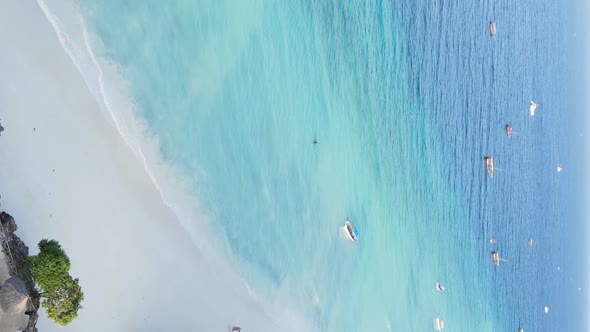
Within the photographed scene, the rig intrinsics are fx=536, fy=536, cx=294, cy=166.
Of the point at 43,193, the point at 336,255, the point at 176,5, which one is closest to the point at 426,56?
the point at 336,255

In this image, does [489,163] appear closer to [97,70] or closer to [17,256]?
[97,70]

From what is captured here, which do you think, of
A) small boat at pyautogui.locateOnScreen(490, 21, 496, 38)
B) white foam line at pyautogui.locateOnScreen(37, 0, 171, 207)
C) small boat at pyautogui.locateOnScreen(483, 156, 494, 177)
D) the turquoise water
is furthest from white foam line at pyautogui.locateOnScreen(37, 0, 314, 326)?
small boat at pyautogui.locateOnScreen(490, 21, 496, 38)

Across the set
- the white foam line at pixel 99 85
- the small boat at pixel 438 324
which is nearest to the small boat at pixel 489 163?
the small boat at pixel 438 324

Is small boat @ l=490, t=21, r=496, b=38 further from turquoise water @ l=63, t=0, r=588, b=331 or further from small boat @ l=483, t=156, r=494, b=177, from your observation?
small boat @ l=483, t=156, r=494, b=177

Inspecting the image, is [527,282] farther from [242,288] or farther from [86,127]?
[86,127]

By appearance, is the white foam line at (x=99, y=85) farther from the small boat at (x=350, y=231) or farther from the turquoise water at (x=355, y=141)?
the small boat at (x=350, y=231)

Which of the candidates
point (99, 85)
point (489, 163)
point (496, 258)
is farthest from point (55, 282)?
point (496, 258)
